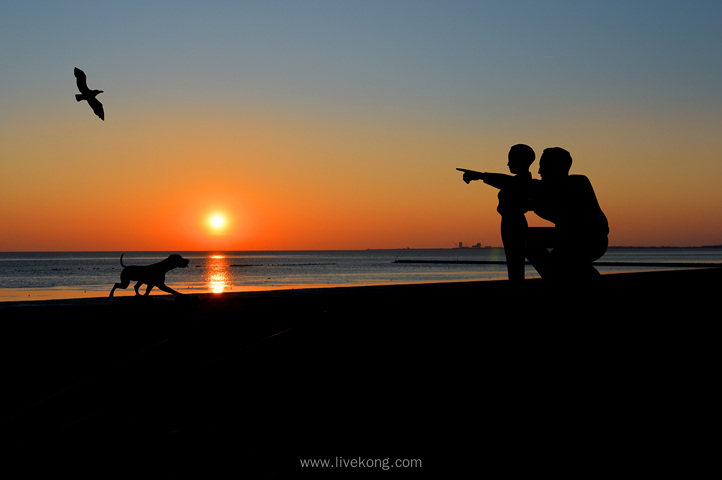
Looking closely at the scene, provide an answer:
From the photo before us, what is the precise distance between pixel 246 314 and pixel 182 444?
5.23 metres

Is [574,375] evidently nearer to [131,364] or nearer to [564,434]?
[564,434]

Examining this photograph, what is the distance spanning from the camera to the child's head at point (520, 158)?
620cm

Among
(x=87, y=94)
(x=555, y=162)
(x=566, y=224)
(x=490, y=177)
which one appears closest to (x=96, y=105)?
(x=87, y=94)

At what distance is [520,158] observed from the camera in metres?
6.20

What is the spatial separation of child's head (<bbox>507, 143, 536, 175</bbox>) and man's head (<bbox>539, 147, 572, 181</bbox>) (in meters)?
0.83

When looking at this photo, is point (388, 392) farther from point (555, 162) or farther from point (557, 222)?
point (555, 162)

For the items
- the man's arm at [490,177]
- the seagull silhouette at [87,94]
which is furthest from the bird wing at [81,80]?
the man's arm at [490,177]

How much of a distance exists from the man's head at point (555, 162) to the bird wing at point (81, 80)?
808cm

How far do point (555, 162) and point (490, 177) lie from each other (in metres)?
0.88

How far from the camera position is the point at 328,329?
23.5ft

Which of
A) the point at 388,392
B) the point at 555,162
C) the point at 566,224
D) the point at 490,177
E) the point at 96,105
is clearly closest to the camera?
the point at 388,392

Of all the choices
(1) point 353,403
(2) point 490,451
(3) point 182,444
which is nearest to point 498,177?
(1) point 353,403

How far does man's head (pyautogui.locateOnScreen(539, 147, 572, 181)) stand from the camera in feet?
17.5

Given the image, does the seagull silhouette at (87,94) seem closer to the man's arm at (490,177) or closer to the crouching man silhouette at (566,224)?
the man's arm at (490,177)
